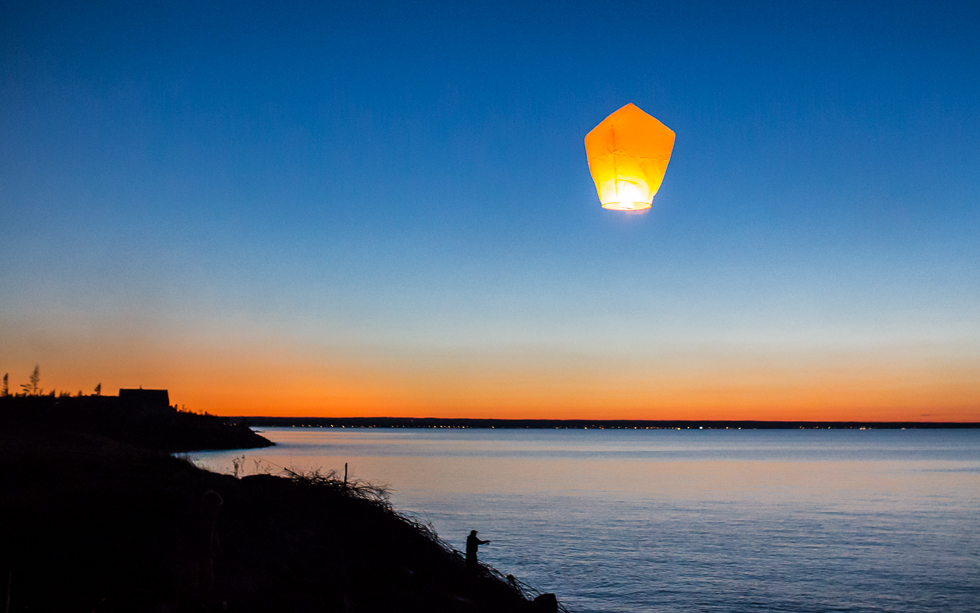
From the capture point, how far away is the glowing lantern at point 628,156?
4.42 m

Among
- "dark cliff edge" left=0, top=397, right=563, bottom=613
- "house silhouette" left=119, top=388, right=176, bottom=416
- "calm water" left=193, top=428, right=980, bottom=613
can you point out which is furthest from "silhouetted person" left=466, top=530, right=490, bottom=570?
"house silhouette" left=119, top=388, right=176, bottom=416

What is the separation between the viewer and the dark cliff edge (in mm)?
7637

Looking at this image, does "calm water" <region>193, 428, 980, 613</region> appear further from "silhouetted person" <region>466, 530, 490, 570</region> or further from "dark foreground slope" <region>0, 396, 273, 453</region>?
"dark foreground slope" <region>0, 396, 273, 453</region>

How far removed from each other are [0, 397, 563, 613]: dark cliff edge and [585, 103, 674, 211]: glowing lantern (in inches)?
190

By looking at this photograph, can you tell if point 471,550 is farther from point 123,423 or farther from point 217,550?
point 123,423

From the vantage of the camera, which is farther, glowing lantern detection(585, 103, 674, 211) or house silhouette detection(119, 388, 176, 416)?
house silhouette detection(119, 388, 176, 416)

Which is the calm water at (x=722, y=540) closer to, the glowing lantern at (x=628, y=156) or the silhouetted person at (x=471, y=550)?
the silhouetted person at (x=471, y=550)

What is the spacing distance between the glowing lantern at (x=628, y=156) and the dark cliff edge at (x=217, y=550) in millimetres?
4833

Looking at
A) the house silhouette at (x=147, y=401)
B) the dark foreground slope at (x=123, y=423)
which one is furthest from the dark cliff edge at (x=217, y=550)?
the house silhouette at (x=147, y=401)

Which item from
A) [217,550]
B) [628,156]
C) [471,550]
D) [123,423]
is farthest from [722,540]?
[123,423]

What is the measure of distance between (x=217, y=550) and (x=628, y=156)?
775cm

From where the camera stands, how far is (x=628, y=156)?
450cm

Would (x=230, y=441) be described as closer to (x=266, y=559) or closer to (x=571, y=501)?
(x=571, y=501)

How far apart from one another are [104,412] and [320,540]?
48.4 metres
